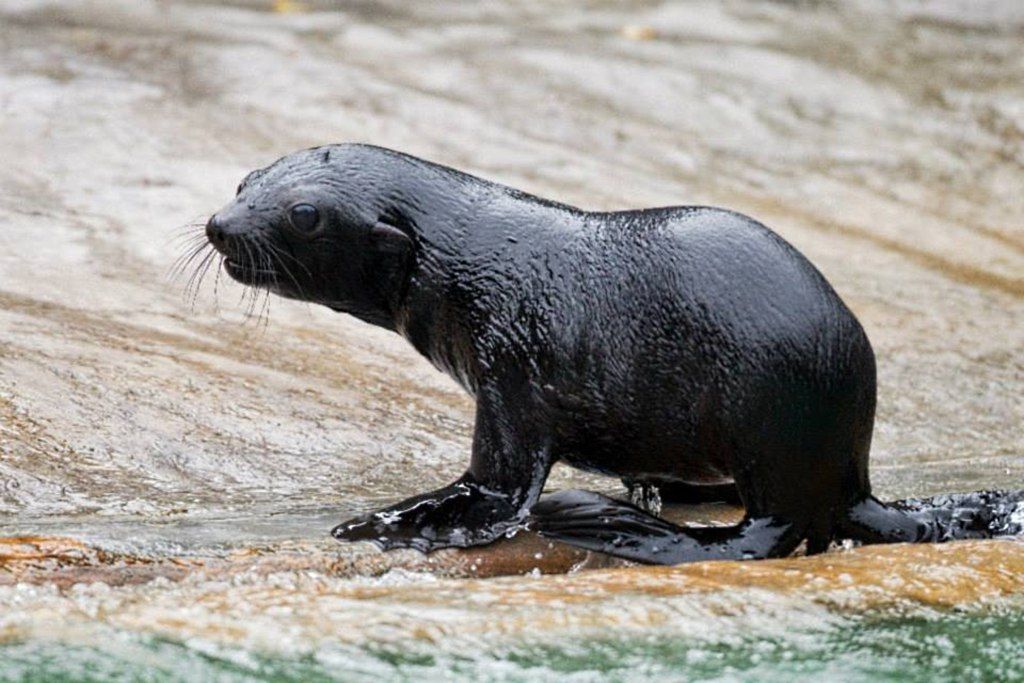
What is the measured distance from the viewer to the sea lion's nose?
561cm

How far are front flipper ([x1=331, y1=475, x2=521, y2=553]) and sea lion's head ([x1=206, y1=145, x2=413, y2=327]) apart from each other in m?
0.72

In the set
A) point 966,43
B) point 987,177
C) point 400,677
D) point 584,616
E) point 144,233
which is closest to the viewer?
point 400,677

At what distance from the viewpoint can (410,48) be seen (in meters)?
13.9

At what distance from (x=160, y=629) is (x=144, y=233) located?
558 centimetres

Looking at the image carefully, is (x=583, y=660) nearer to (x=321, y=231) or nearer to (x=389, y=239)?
(x=389, y=239)

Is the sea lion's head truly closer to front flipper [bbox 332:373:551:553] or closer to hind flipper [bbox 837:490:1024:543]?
front flipper [bbox 332:373:551:553]

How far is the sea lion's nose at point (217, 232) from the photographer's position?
18.4ft

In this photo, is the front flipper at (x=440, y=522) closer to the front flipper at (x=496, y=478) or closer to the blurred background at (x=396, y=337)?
the front flipper at (x=496, y=478)

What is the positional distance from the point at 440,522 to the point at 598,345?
0.73 metres

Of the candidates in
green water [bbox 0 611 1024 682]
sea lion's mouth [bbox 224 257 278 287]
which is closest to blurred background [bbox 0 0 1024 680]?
green water [bbox 0 611 1024 682]

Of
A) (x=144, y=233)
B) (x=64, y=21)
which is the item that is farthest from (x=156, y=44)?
(x=144, y=233)

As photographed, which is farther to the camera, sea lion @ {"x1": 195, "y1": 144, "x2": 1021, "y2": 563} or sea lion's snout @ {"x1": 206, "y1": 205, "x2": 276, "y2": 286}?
sea lion's snout @ {"x1": 206, "y1": 205, "x2": 276, "y2": 286}

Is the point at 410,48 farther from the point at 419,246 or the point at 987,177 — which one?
the point at 419,246

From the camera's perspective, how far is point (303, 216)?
561 cm
